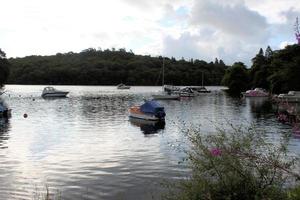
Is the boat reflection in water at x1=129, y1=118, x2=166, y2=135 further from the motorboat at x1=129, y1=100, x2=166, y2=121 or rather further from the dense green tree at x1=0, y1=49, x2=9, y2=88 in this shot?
the dense green tree at x1=0, y1=49, x2=9, y2=88

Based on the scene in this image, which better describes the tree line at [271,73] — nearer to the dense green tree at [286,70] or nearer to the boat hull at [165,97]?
the dense green tree at [286,70]

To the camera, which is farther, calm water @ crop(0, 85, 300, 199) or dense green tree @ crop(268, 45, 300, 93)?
dense green tree @ crop(268, 45, 300, 93)

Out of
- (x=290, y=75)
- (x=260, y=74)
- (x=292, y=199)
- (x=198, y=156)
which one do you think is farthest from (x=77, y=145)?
(x=260, y=74)

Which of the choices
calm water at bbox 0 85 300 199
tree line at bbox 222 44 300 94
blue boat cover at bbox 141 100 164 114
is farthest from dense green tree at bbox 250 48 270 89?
calm water at bbox 0 85 300 199

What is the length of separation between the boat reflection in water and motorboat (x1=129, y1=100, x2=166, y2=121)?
0.54 metres

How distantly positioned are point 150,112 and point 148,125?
4135mm

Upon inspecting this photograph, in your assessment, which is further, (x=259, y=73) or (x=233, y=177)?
(x=259, y=73)

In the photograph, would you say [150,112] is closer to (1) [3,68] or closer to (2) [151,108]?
(2) [151,108]

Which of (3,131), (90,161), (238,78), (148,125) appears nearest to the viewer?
(90,161)

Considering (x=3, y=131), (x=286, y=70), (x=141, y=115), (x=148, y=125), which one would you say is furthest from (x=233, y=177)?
(x=286, y=70)

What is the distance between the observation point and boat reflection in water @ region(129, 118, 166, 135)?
44469mm

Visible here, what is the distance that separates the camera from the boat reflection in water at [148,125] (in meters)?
44.5

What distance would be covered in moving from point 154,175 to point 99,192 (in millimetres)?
3845

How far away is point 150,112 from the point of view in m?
53.1
